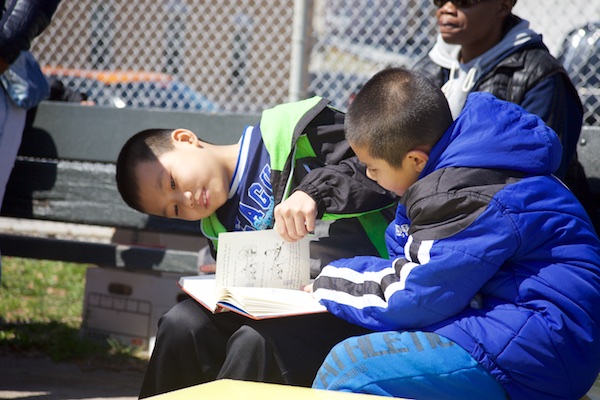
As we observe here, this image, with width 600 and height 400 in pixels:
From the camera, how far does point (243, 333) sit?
88.2 inches

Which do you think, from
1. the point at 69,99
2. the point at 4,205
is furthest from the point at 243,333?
the point at 69,99

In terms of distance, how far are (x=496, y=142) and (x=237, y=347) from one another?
0.88m

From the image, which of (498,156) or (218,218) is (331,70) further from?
(498,156)

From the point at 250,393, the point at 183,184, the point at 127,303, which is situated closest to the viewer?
the point at 250,393

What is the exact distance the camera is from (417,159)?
2.15m

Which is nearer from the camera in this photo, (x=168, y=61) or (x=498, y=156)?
(x=498, y=156)

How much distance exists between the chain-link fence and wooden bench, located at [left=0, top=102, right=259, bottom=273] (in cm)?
98

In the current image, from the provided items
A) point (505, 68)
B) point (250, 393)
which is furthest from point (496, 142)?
point (505, 68)

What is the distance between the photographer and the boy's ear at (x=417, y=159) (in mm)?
2139

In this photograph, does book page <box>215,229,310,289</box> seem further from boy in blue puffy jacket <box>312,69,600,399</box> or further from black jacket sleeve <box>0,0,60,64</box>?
black jacket sleeve <box>0,0,60,64</box>

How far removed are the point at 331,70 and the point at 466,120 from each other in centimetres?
399

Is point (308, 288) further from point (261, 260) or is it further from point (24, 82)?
point (24, 82)

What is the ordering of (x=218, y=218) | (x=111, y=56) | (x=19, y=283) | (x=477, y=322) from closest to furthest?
(x=477, y=322) < (x=218, y=218) < (x=19, y=283) < (x=111, y=56)

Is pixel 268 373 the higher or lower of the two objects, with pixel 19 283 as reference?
higher
